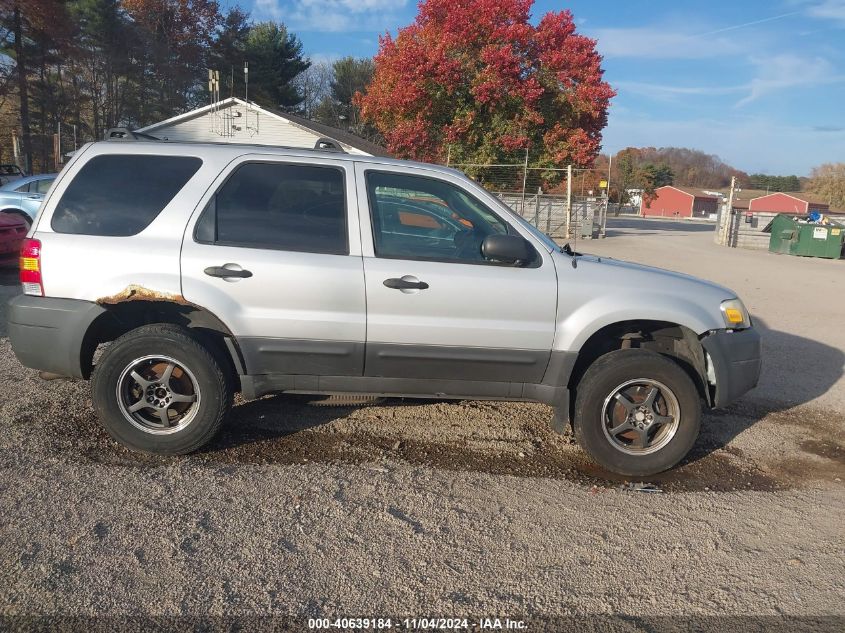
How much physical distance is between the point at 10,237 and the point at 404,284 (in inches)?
342

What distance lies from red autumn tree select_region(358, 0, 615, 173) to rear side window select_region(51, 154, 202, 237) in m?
23.3

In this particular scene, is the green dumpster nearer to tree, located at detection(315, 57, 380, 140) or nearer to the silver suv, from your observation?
the silver suv

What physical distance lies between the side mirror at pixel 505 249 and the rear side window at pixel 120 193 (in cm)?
191

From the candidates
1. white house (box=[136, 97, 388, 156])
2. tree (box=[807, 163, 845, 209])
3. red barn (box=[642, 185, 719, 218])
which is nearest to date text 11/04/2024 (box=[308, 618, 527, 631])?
white house (box=[136, 97, 388, 156])

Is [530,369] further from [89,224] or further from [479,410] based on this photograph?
[89,224]

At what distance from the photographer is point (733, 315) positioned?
4227mm

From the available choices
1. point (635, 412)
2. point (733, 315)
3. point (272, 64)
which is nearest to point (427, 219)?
point (635, 412)

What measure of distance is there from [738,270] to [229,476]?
15675mm

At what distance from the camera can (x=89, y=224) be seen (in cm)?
398

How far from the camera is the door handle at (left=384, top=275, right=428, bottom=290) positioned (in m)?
3.92

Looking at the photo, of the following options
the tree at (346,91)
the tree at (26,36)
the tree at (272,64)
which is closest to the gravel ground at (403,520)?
the tree at (26,36)

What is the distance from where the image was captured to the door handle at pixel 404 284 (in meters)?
3.92

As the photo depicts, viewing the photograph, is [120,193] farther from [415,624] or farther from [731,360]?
[731,360]

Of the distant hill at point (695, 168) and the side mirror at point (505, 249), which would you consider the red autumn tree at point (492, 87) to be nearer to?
the side mirror at point (505, 249)
